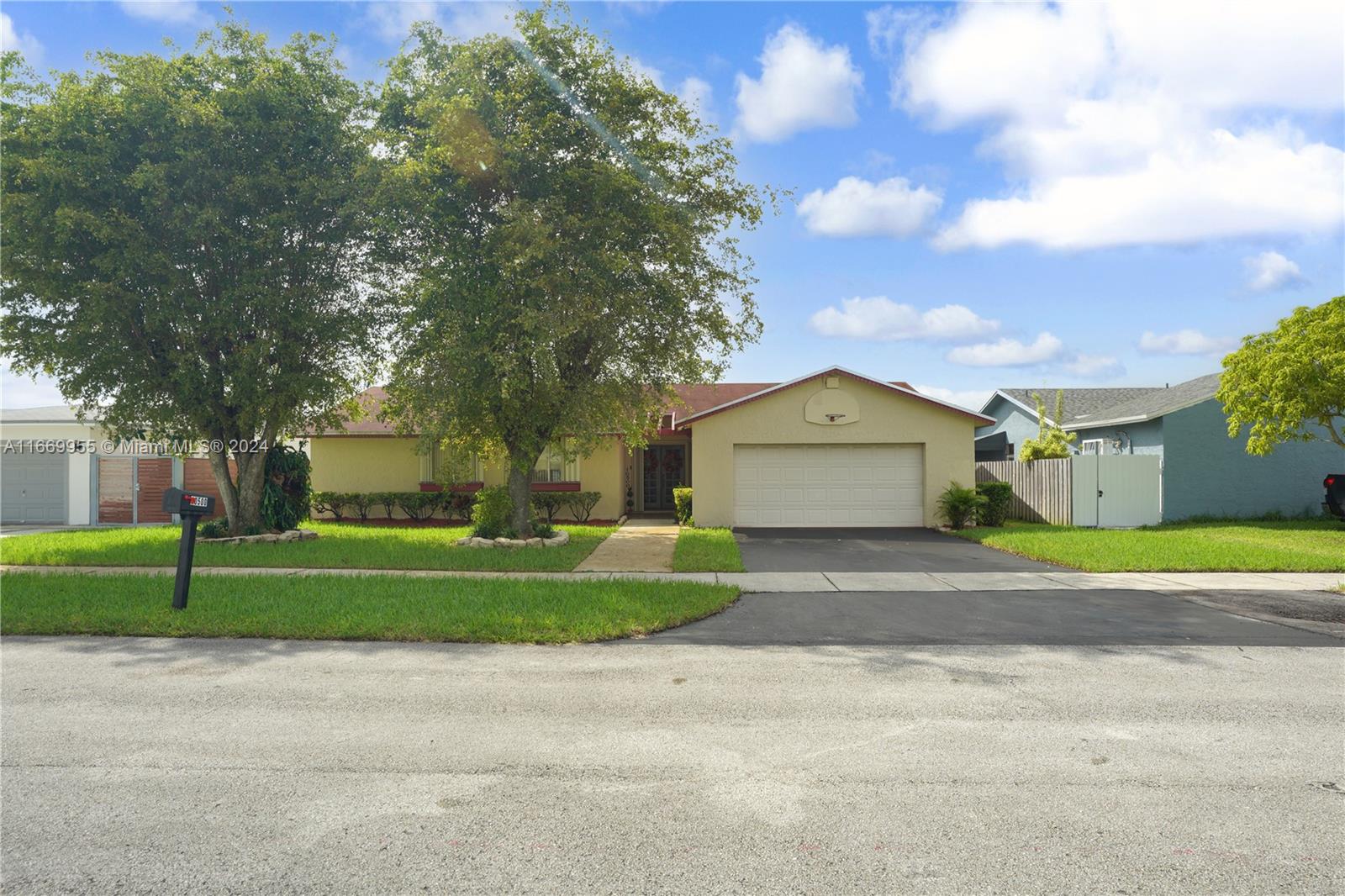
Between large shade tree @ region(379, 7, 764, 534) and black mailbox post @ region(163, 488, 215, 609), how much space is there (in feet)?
18.3

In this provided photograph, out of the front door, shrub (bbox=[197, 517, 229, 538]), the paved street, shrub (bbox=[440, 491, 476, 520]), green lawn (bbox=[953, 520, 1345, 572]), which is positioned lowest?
the paved street

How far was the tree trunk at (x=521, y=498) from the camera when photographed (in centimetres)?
1620

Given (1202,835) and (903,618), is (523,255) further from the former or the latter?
(1202,835)

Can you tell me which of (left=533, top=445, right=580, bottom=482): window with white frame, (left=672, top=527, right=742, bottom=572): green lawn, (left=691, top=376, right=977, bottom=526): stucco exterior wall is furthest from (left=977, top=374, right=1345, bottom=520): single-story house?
(left=533, top=445, right=580, bottom=482): window with white frame

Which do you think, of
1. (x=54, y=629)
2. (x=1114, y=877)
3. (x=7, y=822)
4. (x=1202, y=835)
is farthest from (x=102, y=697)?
(x=1202, y=835)

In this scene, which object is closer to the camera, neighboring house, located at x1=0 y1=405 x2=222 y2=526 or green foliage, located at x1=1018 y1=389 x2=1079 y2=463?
neighboring house, located at x1=0 y1=405 x2=222 y2=526

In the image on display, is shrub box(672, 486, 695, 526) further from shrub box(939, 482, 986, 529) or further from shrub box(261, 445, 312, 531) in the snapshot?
shrub box(261, 445, 312, 531)

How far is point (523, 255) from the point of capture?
1334cm

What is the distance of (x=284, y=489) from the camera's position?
17766mm

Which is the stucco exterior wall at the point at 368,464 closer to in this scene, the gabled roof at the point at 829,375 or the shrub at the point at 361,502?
the shrub at the point at 361,502

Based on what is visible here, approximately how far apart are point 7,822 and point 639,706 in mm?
3433

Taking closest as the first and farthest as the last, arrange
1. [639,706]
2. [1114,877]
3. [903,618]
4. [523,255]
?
[1114,877] → [639,706] → [903,618] → [523,255]

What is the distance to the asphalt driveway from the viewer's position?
12961 millimetres

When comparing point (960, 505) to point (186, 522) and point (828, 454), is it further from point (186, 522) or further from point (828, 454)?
point (186, 522)
